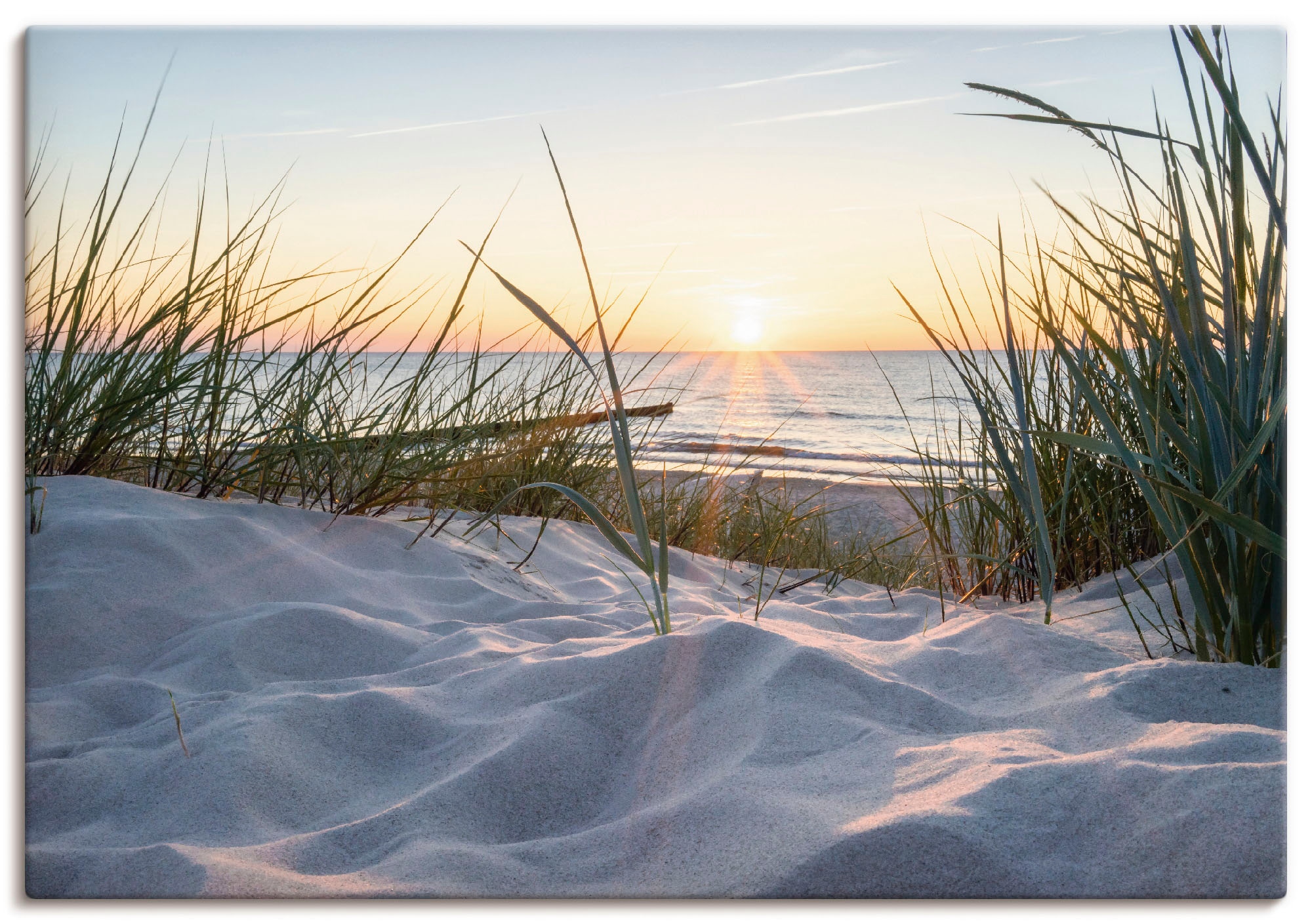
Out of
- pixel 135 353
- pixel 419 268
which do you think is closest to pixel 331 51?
pixel 419 268

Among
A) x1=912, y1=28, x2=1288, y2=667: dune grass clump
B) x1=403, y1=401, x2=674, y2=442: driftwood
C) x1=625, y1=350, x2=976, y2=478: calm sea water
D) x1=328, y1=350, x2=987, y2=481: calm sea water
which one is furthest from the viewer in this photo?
x1=625, y1=350, x2=976, y2=478: calm sea water

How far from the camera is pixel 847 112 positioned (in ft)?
5.09

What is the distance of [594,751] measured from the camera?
1001mm

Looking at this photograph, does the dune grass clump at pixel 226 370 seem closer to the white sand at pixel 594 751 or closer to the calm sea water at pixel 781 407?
the calm sea water at pixel 781 407

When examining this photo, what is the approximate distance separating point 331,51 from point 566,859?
4.38 ft

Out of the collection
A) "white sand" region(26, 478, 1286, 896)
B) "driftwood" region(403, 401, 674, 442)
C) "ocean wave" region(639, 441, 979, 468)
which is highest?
"driftwood" region(403, 401, 674, 442)

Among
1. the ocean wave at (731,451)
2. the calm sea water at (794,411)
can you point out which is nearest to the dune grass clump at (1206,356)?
Result: the calm sea water at (794,411)

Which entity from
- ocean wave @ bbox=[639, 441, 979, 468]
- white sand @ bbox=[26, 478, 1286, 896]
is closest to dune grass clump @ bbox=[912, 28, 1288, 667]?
white sand @ bbox=[26, 478, 1286, 896]

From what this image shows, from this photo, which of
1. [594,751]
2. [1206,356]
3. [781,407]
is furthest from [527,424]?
[781,407]

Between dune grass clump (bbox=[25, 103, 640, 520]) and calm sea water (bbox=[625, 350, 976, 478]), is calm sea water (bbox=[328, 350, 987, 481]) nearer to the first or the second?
calm sea water (bbox=[625, 350, 976, 478])

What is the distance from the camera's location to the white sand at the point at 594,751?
0.80 metres

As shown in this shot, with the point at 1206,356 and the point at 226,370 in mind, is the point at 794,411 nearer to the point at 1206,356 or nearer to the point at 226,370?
the point at 226,370

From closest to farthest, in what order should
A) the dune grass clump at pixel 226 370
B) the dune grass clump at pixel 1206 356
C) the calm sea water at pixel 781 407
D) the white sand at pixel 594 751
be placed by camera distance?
the white sand at pixel 594 751 → the dune grass clump at pixel 1206 356 → the dune grass clump at pixel 226 370 → the calm sea water at pixel 781 407

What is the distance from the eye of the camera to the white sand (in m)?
0.80
